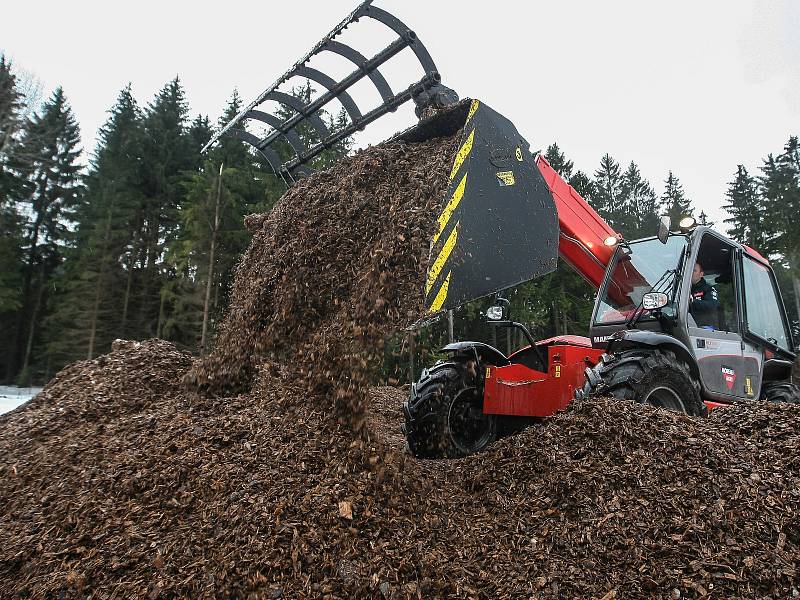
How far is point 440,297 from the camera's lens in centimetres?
296

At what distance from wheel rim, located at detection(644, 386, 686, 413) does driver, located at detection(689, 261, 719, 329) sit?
1011 millimetres

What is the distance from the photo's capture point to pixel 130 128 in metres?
28.7

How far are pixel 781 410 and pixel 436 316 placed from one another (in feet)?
7.68

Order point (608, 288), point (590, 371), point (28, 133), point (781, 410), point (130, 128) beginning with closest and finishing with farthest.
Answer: point (781, 410)
point (590, 371)
point (608, 288)
point (28, 133)
point (130, 128)

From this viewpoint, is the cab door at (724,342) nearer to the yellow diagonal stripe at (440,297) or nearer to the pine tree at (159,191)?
the yellow diagonal stripe at (440,297)

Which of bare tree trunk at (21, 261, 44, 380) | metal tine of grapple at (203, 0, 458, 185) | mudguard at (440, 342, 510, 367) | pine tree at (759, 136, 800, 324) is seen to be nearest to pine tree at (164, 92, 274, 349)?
bare tree trunk at (21, 261, 44, 380)

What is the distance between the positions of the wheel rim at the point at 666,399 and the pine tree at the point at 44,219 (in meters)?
28.2

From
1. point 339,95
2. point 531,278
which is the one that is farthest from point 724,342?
point 339,95

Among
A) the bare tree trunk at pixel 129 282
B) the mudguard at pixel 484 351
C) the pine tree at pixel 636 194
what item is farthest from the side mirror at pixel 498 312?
the pine tree at pixel 636 194

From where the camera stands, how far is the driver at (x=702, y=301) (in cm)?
444

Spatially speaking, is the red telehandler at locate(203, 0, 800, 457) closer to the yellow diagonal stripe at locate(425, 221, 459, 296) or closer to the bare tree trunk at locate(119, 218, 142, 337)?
the yellow diagonal stripe at locate(425, 221, 459, 296)

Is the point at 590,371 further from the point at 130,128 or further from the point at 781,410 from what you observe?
the point at 130,128

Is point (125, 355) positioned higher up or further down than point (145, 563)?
higher up

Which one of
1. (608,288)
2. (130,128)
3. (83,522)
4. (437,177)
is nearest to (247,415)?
(83,522)
